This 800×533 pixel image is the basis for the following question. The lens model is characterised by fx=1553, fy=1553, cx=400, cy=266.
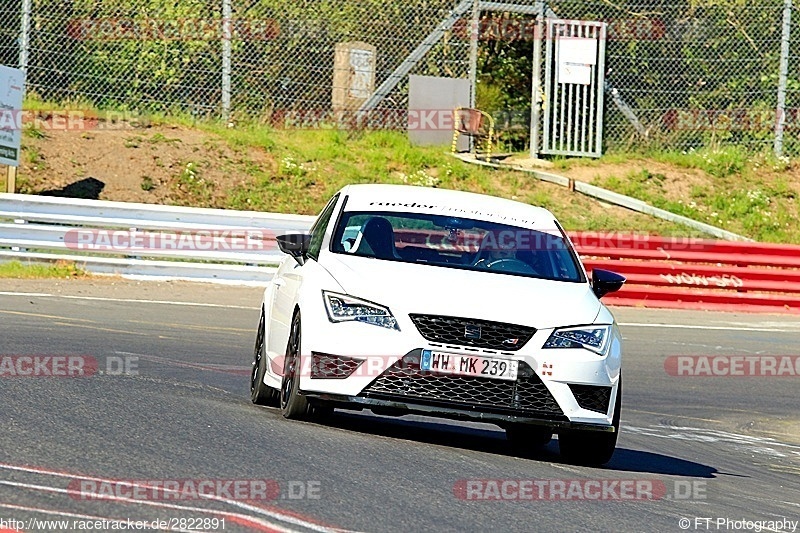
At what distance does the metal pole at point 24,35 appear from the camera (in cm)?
2383

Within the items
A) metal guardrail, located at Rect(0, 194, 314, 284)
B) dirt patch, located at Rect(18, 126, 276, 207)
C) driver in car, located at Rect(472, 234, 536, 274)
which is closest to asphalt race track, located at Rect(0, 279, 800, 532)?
driver in car, located at Rect(472, 234, 536, 274)

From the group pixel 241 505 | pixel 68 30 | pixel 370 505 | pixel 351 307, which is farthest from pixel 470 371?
pixel 68 30

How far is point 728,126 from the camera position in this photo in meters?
28.0

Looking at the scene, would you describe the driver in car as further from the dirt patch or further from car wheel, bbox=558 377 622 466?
the dirt patch

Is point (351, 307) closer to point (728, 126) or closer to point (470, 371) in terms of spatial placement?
point (470, 371)

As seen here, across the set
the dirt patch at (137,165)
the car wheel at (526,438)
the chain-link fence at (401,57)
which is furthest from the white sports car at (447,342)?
the chain-link fence at (401,57)

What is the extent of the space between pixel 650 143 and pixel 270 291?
18090mm

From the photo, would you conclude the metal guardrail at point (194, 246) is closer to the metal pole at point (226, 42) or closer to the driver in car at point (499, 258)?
the metal pole at point (226, 42)
